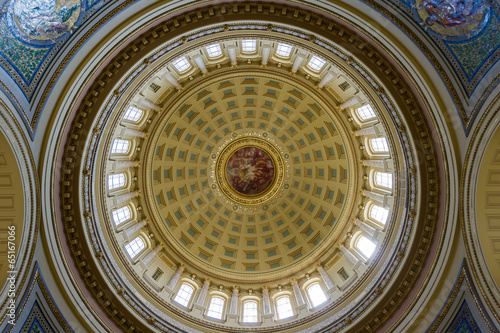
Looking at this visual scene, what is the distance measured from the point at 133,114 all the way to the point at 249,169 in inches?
468

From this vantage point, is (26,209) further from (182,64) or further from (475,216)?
(475,216)

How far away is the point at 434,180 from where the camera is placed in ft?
55.5

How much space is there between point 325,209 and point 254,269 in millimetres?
8181

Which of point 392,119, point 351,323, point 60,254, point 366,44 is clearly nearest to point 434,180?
point 392,119

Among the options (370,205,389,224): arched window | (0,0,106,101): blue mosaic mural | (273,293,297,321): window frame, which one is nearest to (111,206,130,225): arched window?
(0,0,106,101): blue mosaic mural

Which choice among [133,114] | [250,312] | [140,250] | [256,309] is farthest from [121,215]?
[256,309]

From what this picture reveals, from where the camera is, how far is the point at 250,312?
2483 cm

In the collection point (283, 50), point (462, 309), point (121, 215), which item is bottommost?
point (462, 309)

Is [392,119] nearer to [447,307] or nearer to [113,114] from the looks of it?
[447,307]

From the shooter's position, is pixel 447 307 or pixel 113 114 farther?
pixel 113 114

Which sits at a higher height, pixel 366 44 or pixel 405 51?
pixel 366 44

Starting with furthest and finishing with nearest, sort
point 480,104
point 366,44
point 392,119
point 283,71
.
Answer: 1. point 283,71
2. point 392,119
3. point 366,44
4. point 480,104

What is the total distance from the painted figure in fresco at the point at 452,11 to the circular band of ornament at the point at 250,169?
63.4ft

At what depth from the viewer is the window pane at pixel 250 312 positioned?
78.0ft
